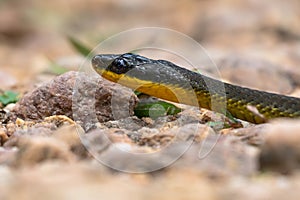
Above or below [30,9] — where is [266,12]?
above

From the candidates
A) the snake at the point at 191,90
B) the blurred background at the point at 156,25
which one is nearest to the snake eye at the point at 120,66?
the snake at the point at 191,90

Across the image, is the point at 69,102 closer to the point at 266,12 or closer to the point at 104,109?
the point at 104,109

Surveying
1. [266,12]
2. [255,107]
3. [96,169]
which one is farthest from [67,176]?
[266,12]

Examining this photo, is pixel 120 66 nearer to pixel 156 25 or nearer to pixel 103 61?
pixel 103 61

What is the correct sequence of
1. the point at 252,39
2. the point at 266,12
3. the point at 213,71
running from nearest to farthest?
the point at 213,71, the point at 252,39, the point at 266,12

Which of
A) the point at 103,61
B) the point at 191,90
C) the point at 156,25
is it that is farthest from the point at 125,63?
the point at 156,25

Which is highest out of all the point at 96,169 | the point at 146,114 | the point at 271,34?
the point at 96,169
